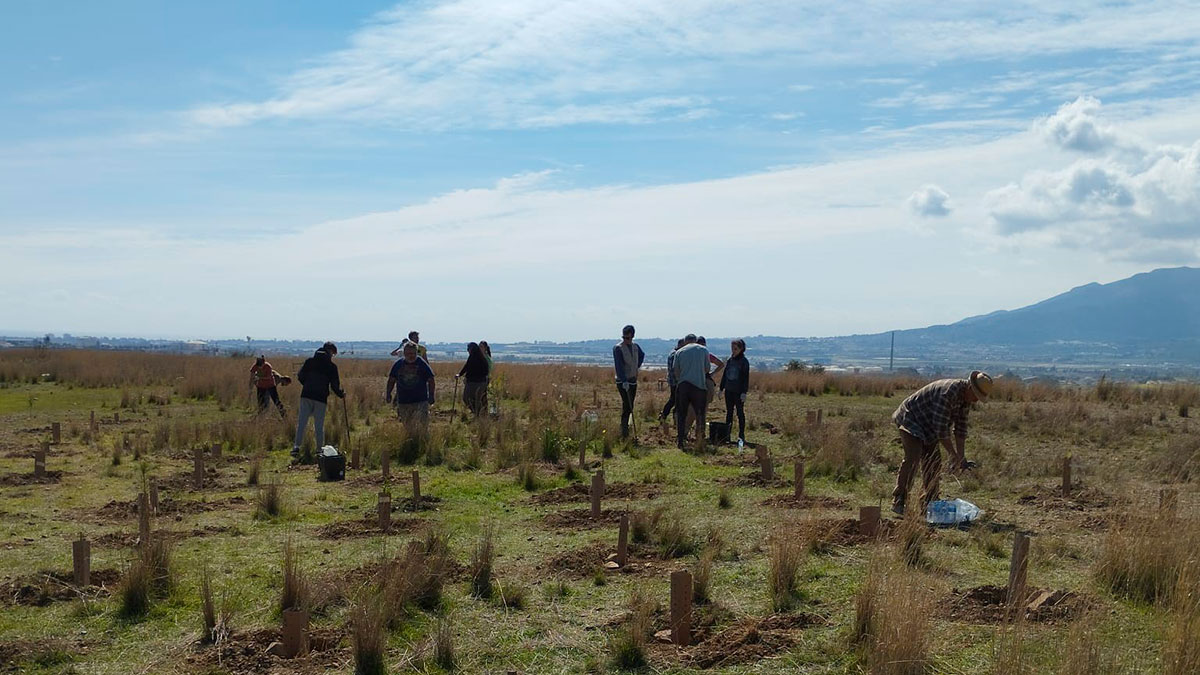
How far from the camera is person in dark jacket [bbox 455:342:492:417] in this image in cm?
1927

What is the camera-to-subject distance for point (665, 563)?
8500 mm

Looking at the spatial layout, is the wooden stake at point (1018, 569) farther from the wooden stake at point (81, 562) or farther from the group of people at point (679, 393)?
the wooden stake at point (81, 562)

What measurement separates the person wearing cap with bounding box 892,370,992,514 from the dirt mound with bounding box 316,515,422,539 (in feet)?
15.6

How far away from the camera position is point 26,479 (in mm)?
13305

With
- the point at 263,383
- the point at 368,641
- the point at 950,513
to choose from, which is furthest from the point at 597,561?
the point at 263,383

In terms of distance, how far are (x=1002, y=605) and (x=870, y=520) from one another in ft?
6.10

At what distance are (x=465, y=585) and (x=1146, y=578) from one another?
15.3 feet

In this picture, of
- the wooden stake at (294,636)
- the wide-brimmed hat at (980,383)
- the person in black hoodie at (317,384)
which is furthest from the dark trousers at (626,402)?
the wooden stake at (294,636)

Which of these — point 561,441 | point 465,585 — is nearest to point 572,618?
point 465,585

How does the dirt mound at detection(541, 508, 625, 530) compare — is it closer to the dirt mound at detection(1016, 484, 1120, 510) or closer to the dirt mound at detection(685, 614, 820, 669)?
the dirt mound at detection(685, 614, 820, 669)

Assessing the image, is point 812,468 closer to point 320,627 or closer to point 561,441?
point 561,441

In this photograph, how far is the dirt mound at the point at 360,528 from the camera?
9.91 metres

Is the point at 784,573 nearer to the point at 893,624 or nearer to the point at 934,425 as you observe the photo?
the point at 893,624

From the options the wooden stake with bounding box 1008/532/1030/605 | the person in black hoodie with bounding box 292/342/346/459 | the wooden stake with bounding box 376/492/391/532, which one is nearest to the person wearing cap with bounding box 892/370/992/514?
the wooden stake with bounding box 1008/532/1030/605
